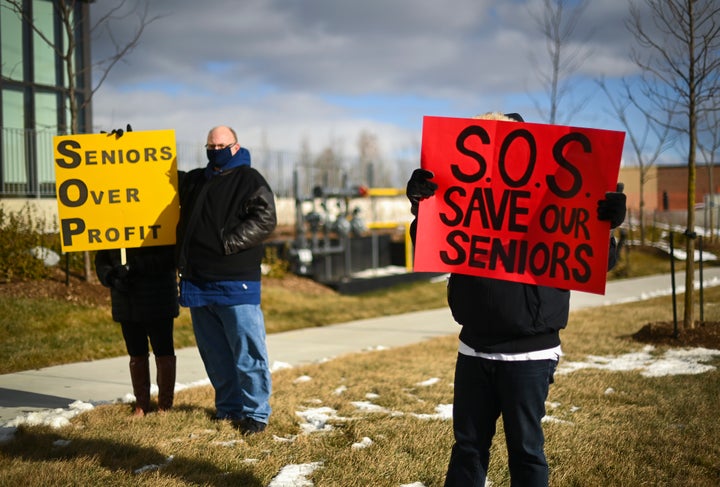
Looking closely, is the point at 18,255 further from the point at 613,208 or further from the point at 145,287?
the point at 613,208

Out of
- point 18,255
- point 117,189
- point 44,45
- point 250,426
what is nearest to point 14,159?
point 44,45

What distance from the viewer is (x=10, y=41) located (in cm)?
1548

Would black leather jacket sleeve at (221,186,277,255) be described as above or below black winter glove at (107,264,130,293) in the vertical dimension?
above

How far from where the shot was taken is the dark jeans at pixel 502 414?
2.90m

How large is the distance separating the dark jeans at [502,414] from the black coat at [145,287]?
2864mm

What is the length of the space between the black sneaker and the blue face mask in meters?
1.75

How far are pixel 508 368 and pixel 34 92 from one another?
15.6 m

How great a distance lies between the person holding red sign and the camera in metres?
2.90

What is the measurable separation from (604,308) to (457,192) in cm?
1018

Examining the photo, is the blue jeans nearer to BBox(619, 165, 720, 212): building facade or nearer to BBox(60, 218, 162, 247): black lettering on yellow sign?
BBox(60, 218, 162, 247): black lettering on yellow sign

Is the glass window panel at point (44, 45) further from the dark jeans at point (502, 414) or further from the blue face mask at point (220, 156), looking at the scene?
the dark jeans at point (502, 414)

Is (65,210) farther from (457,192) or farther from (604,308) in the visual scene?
(604,308)

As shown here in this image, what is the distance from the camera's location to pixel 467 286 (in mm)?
3109

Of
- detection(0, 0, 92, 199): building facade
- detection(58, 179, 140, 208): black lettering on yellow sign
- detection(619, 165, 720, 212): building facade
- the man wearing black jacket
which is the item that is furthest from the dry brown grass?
detection(619, 165, 720, 212): building facade
